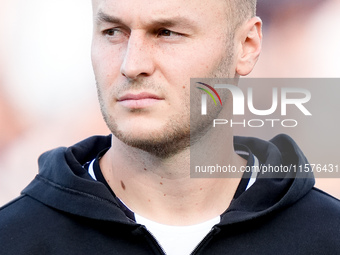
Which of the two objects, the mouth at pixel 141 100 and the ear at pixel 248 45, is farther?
the ear at pixel 248 45

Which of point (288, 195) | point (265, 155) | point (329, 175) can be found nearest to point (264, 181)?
point (288, 195)

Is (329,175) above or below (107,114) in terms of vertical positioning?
below

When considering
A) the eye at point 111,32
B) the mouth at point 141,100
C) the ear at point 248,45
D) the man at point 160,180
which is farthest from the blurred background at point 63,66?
the mouth at point 141,100

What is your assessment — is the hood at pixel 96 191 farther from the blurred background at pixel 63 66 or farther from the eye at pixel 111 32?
the blurred background at pixel 63 66

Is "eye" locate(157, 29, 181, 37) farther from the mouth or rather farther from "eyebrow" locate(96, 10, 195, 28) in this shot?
the mouth

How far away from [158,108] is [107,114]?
22 cm

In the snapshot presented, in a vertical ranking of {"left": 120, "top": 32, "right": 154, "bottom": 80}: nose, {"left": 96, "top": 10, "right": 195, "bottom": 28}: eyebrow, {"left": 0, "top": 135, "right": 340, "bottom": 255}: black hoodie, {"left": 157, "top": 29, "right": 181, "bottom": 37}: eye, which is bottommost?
{"left": 0, "top": 135, "right": 340, "bottom": 255}: black hoodie

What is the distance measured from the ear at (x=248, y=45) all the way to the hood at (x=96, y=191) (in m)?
0.40

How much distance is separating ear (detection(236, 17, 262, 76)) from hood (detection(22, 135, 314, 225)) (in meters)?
0.40

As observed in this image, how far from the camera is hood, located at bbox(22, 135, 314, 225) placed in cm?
235

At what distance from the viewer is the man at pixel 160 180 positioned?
2283 millimetres

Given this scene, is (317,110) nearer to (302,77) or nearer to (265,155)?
(302,77)

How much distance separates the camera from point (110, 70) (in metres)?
2.35

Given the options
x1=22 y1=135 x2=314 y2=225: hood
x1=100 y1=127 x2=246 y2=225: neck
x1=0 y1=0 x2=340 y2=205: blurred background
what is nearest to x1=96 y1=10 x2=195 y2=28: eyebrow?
x1=100 y1=127 x2=246 y2=225: neck
